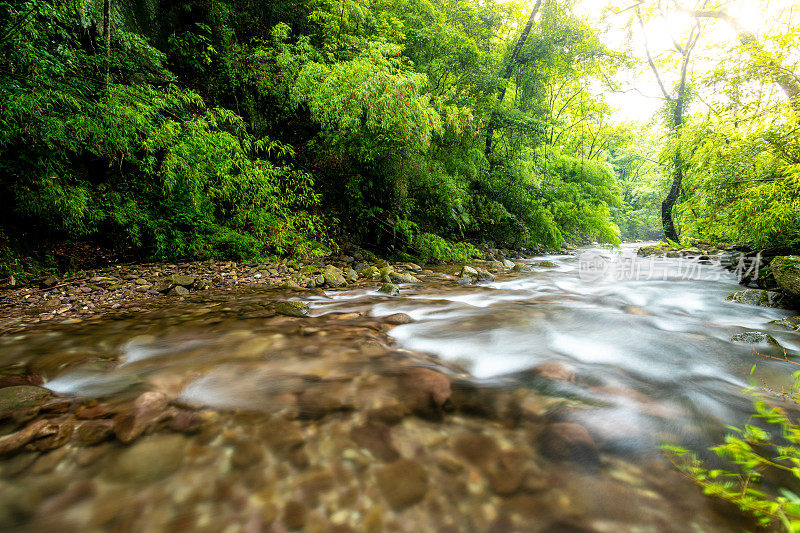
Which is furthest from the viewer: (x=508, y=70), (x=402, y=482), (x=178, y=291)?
(x=508, y=70)

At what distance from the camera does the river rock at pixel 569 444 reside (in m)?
1.28

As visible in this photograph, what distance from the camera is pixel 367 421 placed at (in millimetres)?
1463

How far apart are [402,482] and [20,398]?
193cm

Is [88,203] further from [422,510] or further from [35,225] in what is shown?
[422,510]

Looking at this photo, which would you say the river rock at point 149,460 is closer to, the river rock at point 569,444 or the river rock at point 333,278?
the river rock at point 569,444

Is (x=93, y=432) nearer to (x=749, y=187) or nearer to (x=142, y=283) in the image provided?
(x=142, y=283)

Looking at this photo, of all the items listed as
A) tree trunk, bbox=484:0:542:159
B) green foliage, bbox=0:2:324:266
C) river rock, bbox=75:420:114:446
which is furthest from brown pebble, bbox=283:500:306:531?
tree trunk, bbox=484:0:542:159

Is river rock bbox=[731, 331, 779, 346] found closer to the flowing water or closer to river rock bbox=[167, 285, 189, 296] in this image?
the flowing water

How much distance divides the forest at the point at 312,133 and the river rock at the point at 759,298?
1.02 meters

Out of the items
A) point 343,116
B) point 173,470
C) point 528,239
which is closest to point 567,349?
point 173,470

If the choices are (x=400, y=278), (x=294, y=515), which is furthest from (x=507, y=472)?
(x=400, y=278)

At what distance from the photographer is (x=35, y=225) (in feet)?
14.0

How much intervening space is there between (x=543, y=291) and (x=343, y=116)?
457cm

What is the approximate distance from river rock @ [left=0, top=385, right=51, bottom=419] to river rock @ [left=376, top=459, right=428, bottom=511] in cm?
175
